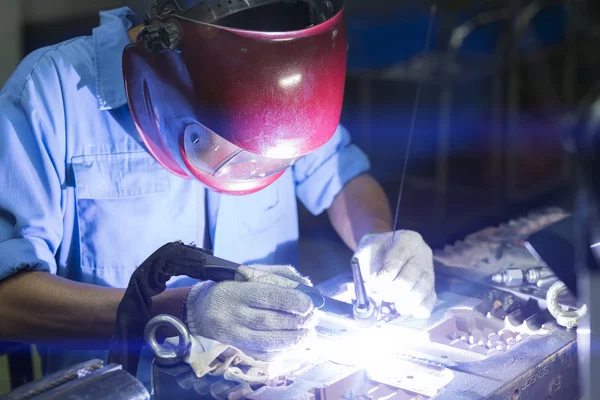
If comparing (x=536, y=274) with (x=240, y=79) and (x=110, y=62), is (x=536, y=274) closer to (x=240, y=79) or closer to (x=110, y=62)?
(x=240, y=79)

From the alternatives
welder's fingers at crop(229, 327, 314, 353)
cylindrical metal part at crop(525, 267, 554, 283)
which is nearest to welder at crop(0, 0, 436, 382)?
welder's fingers at crop(229, 327, 314, 353)

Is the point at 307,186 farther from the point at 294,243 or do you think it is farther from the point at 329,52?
the point at 329,52

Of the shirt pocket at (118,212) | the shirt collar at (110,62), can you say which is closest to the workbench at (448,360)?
the shirt pocket at (118,212)

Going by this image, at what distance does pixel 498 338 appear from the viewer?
5.47 ft

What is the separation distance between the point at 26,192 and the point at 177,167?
38 cm

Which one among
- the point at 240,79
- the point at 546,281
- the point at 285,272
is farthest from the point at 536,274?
the point at 240,79

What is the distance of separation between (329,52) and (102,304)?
0.84 meters

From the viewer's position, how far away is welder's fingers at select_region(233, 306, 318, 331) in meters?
1.56

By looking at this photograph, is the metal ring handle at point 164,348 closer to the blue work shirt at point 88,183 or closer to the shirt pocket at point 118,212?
the blue work shirt at point 88,183

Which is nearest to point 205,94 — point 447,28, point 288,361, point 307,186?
point 288,361

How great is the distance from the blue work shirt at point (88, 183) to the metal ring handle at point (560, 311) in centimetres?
93

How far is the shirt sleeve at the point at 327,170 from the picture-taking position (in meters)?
2.47

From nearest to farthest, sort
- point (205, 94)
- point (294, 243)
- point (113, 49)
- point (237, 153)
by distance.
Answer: point (205, 94)
point (237, 153)
point (113, 49)
point (294, 243)

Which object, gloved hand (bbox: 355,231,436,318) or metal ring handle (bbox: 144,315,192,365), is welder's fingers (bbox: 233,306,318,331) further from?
gloved hand (bbox: 355,231,436,318)
